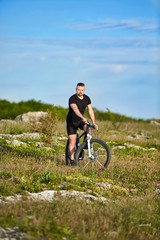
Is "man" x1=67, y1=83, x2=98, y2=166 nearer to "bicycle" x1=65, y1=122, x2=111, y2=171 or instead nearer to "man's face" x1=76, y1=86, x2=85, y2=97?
"man's face" x1=76, y1=86, x2=85, y2=97

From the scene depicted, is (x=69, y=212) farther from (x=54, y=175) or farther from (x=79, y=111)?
(x=79, y=111)

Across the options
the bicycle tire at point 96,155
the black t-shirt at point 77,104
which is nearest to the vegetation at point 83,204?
the bicycle tire at point 96,155

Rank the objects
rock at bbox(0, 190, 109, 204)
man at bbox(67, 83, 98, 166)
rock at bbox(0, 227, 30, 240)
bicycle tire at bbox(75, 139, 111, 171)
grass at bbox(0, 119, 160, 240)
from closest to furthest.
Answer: rock at bbox(0, 227, 30, 240) → grass at bbox(0, 119, 160, 240) → rock at bbox(0, 190, 109, 204) → bicycle tire at bbox(75, 139, 111, 171) → man at bbox(67, 83, 98, 166)

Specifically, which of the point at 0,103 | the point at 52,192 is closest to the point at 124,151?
→ the point at 52,192

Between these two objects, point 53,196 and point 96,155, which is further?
point 96,155

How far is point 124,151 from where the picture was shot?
1337cm

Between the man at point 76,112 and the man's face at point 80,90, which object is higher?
the man's face at point 80,90

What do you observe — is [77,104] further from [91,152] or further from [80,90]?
[91,152]

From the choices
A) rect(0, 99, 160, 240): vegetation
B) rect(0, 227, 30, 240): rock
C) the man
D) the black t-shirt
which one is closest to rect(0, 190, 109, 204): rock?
rect(0, 99, 160, 240): vegetation

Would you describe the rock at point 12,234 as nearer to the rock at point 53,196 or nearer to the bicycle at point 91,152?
the rock at point 53,196

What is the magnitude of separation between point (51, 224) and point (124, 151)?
8.92 metres

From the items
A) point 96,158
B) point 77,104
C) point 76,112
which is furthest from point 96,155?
point 77,104

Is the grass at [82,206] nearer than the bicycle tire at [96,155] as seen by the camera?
Yes

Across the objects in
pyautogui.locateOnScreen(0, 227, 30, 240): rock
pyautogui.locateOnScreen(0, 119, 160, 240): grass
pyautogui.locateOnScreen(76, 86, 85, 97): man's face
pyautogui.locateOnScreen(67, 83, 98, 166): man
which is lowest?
pyautogui.locateOnScreen(0, 227, 30, 240): rock
